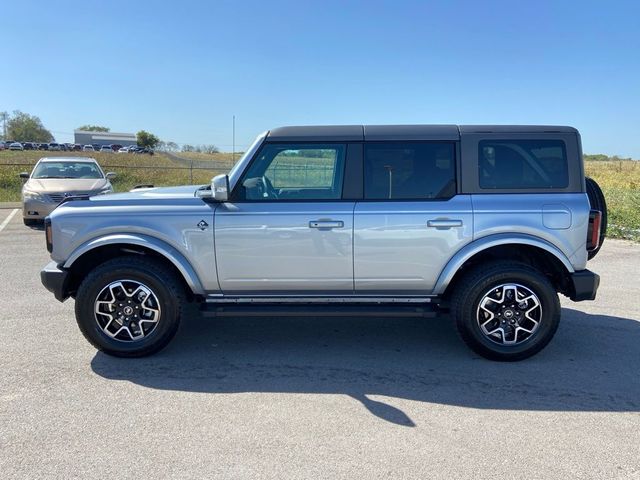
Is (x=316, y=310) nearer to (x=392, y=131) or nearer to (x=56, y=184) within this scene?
(x=392, y=131)

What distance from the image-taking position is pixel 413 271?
412 cm

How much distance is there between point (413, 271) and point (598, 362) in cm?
174

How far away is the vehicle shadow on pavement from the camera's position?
3.56 m

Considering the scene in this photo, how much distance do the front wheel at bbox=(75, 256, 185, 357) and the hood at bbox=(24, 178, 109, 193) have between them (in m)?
8.32

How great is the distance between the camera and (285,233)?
160 inches

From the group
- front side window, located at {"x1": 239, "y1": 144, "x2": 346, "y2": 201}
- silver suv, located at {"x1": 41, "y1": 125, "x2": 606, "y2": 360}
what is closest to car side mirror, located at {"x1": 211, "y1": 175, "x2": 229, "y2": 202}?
silver suv, located at {"x1": 41, "y1": 125, "x2": 606, "y2": 360}

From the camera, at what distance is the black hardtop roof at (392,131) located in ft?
13.7

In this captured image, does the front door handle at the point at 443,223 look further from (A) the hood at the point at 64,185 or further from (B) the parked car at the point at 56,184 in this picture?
(A) the hood at the point at 64,185

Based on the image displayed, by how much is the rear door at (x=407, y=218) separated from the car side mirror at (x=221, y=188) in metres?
1.08

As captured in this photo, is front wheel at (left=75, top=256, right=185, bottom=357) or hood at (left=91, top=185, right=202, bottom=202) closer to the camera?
front wheel at (left=75, top=256, right=185, bottom=357)

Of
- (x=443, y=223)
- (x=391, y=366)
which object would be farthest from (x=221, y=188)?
(x=391, y=366)

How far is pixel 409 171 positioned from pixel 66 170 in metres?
11.1

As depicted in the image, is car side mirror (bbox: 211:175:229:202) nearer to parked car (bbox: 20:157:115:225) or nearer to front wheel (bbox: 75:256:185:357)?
front wheel (bbox: 75:256:185:357)

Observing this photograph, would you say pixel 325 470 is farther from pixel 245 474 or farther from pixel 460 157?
pixel 460 157
